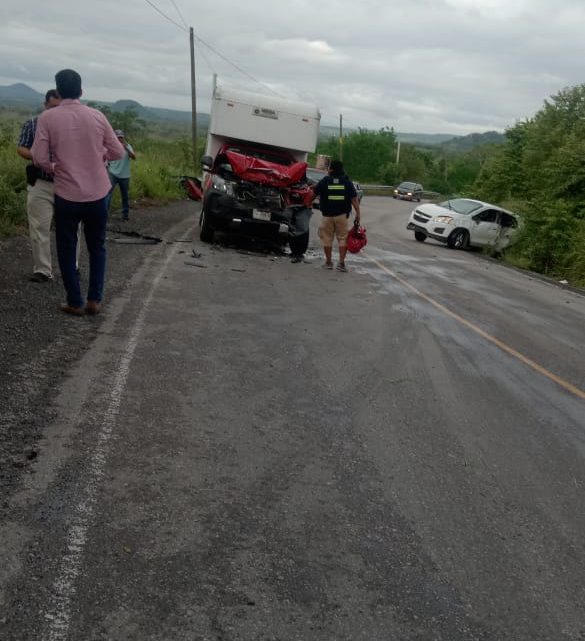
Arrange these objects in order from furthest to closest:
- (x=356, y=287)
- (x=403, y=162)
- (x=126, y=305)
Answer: (x=403, y=162) < (x=356, y=287) < (x=126, y=305)

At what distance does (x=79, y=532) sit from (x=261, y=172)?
11.9 meters

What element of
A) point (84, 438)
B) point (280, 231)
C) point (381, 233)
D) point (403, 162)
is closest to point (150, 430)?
point (84, 438)

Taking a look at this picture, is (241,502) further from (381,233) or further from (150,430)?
(381,233)

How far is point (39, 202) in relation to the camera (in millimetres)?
8484

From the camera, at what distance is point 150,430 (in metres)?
4.88

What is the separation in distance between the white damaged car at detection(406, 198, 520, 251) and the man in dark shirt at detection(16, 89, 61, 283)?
17.5m

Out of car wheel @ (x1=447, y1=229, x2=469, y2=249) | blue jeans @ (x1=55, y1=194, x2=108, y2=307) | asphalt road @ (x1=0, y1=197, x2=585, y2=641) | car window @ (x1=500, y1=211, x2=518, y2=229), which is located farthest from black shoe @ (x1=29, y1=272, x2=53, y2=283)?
car window @ (x1=500, y1=211, x2=518, y2=229)

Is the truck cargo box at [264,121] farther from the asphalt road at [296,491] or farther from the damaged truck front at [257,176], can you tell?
the asphalt road at [296,491]

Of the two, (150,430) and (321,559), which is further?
(150,430)

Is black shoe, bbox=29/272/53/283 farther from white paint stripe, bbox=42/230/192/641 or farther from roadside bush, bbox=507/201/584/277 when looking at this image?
roadside bush, bbox=507/201/584/277

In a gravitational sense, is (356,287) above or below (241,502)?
below

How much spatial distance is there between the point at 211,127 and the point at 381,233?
32.6ft

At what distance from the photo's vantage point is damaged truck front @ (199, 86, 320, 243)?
1448cm

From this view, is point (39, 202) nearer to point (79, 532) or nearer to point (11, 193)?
point (11, 193)
